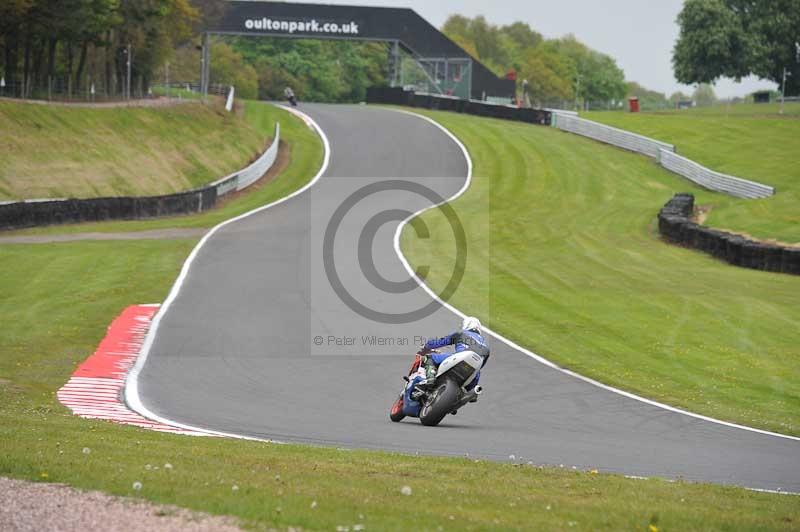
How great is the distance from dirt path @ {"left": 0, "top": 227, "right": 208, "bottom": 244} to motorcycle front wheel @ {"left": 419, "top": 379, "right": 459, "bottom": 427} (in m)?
21.3

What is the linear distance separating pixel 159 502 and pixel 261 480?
1.33 m

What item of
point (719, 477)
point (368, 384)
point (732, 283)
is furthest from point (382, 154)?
point (719, 477)

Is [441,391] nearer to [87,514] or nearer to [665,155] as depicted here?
[87,514]

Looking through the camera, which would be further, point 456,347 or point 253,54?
point 253,54

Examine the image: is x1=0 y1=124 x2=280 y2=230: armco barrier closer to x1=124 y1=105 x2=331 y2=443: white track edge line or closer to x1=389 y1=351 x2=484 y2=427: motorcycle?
x1=124 y1=105 x2=331 y2=443: white track edge line

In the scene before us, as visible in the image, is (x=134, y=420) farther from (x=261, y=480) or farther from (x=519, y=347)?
(x=519, y=347)

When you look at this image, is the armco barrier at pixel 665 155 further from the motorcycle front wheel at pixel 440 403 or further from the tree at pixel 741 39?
the motorcycle front wheel at pixel 440 403

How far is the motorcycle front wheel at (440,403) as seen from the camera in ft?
47.2

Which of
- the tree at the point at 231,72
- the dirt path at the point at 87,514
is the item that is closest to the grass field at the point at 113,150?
the dirt path at the point at 87,514

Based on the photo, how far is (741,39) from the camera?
318 ft

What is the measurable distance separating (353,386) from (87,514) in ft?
31.7

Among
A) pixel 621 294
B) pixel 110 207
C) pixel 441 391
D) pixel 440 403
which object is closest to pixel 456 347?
pixel 441 391

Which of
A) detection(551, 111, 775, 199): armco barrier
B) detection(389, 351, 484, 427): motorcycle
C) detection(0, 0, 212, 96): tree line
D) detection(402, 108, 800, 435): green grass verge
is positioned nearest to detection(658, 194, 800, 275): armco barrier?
detection(402, 108, 800, 435): green grass verge

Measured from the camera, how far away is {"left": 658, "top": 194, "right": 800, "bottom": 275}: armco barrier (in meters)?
31.6
